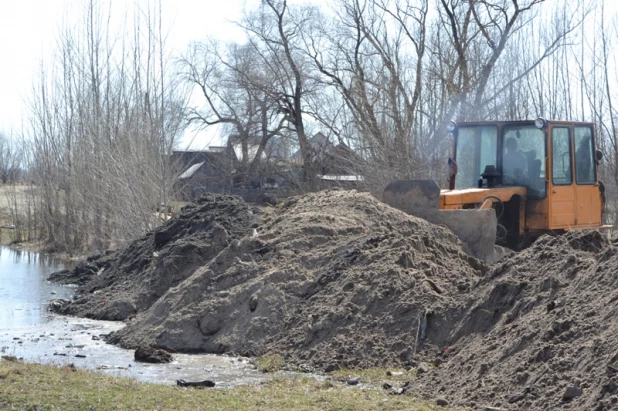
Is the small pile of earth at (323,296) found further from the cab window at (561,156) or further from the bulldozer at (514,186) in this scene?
the cab window at (561,156)

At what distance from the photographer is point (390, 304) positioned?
9898mm

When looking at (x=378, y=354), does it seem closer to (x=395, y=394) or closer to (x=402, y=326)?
(x=402, y=326)

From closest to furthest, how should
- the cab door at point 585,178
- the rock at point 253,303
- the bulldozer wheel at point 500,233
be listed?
the rock at point 253,303 → the bulldozer wheel at point 500,233 → the cab door at point 585,178

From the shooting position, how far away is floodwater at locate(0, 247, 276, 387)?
9031 millimetres

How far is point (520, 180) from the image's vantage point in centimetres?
1388

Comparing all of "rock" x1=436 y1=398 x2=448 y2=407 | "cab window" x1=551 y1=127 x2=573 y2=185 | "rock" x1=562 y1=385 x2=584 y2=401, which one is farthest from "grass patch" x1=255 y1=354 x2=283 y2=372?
"cab window" x1=551 y1=127 x2=573 y2=185

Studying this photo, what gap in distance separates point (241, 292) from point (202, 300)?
0.61 m

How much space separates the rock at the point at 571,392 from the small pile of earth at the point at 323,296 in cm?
266

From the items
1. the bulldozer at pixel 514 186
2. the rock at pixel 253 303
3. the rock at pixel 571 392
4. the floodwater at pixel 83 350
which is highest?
the bulldozer at pixel 514 186

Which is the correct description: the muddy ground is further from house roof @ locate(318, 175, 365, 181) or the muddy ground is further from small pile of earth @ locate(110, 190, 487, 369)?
house roof @ locate(318, 175, 365, 181)

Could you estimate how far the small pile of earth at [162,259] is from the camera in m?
13.5

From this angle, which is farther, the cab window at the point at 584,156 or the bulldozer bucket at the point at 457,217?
the cab window at the point at 584,156

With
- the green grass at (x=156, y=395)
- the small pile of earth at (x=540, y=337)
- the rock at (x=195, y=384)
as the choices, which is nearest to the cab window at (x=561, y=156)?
the small pile of earth at (x=540, y=337)

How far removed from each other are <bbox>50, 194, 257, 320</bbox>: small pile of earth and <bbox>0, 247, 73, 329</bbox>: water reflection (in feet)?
1.95
